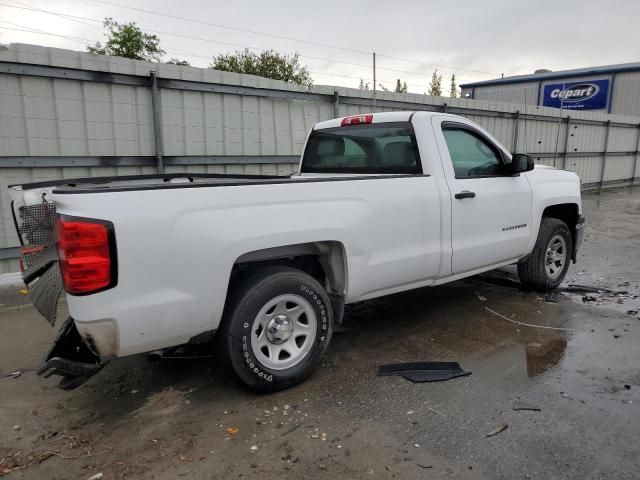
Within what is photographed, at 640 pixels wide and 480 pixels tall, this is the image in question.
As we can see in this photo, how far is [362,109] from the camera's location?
10.1 meters

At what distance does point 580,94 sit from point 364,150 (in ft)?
111

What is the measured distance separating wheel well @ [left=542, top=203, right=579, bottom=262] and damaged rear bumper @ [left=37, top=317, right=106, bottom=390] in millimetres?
4819

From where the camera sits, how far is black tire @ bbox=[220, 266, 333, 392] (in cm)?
302

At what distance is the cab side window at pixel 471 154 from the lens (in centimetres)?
431

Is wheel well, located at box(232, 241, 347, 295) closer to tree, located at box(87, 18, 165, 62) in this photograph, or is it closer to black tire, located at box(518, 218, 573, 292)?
black tire, located at box(518, 218, 573, 292)

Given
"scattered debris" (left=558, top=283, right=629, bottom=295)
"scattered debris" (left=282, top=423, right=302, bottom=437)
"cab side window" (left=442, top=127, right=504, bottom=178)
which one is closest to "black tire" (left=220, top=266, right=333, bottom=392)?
"scattered debris" (left=282, top=423, right=302, bottom=437)

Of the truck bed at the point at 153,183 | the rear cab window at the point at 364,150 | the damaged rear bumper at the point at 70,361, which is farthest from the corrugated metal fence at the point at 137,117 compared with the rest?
the damaged rear bumper at the point at 70,361

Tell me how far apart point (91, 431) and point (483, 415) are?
7.89 ft

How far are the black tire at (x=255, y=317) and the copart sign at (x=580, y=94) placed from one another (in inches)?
1292

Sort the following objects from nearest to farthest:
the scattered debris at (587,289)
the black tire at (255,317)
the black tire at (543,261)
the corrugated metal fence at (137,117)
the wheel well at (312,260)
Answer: the black tire at (255,317)
the wheel well at (312,260)
the black tire at (543,261)
the scattered debris at (587,289)
the corrugated metal fence at (137,117)

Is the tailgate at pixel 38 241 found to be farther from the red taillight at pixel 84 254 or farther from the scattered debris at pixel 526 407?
the scattered debris at pixel 526 407

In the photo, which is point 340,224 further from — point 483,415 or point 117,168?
point 117,168

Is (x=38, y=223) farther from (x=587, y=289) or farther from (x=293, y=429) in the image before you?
(x=587, y=289)

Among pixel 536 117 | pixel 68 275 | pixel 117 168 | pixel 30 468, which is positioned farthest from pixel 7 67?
pixel 536 117
